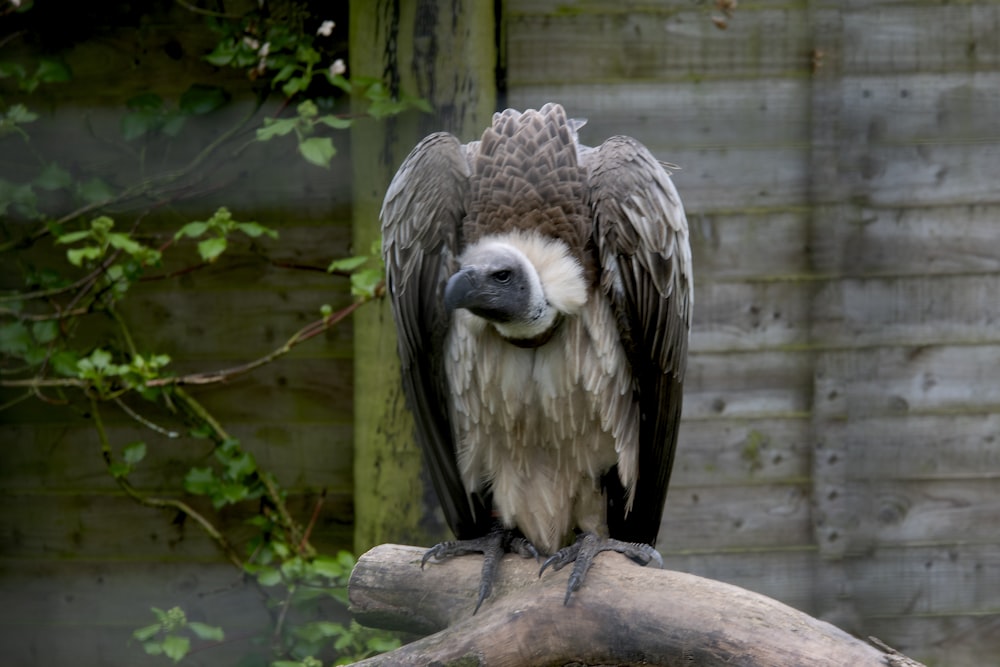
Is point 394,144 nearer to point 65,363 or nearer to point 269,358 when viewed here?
point 269,358

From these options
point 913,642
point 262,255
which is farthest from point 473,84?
point 913,642

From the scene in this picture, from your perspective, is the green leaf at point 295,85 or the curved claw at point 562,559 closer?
the curved claw at point 562,559

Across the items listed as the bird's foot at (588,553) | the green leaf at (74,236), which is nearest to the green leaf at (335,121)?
the green leaf at (74,236)

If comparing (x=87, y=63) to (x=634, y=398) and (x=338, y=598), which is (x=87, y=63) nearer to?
(x=338, y=598)

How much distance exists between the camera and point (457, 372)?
70.9 inches

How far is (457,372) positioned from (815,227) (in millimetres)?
1142

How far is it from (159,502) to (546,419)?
115 centimetres

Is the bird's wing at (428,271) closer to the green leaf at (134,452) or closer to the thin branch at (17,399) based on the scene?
the green leaf at (134,452)

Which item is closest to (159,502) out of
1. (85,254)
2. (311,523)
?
(311,523)

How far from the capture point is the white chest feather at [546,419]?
1727 mm

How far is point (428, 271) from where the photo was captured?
1.79 metres

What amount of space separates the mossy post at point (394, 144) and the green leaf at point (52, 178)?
654 millimetres

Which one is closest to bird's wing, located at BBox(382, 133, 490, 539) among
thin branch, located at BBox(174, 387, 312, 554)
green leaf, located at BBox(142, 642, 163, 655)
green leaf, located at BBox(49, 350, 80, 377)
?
thin branch, located at BBox(174, 387, 312, 554)

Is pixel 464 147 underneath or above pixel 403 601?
above
